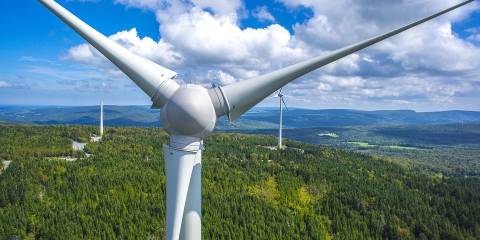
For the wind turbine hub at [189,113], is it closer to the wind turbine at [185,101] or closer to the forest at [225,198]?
the wind turbine at [185,101]

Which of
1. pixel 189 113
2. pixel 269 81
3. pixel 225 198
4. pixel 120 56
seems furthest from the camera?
pixel 225 198

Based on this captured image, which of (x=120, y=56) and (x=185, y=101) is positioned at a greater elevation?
(x=120, y=56)

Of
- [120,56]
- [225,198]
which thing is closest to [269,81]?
[120,56]

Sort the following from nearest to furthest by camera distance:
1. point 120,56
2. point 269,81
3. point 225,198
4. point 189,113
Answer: point 189,113
point 269,81
point 120,56
point 225,198

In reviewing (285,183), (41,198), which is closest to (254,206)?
(285,183)

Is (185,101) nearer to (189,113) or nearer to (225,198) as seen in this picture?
(189,113)

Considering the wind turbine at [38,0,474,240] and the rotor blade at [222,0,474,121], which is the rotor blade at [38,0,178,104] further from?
the rotor blade at [222,0,474,121]

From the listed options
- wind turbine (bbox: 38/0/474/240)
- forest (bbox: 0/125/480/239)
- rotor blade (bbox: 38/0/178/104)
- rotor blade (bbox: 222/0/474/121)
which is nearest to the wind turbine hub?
wind turbine (bbox: 38/0/474/240)
